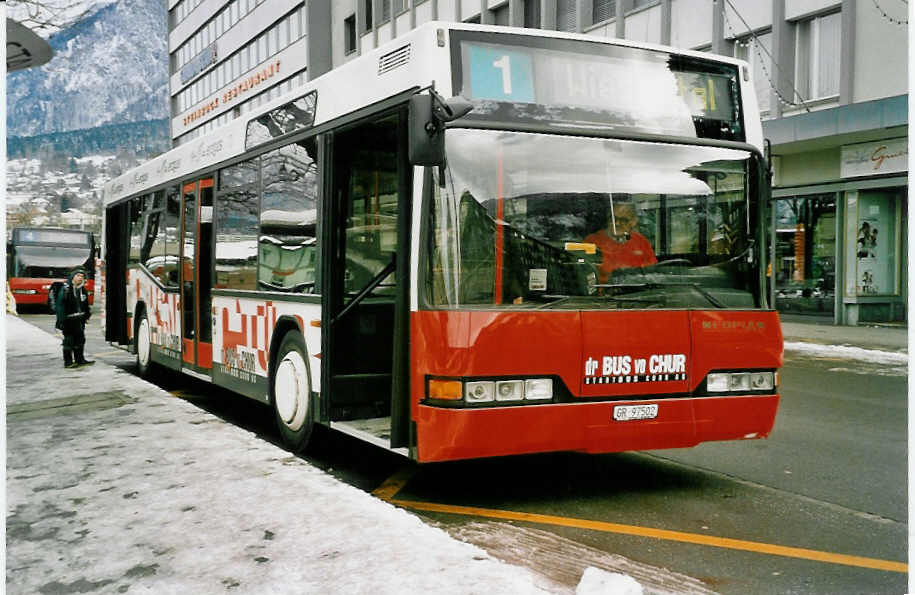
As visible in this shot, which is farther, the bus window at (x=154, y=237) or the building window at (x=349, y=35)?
the building window at (x=349, y=35)

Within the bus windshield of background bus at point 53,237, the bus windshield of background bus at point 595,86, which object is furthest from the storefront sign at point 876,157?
the bus windshield of background bus at point 53,237

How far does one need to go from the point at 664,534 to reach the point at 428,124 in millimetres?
2708

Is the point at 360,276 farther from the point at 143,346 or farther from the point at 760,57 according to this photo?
the point at 760,57

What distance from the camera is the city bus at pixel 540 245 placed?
554cm

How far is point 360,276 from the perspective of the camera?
24.0 ft

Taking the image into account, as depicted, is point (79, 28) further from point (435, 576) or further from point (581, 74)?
point (435, 576)

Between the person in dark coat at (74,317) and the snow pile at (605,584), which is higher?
the person in dark coat at (74,317)

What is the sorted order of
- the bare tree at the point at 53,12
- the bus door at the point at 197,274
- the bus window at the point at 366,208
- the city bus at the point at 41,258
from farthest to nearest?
the city bus at the point at 41,258
the bus door at the point at 197,274
the bare tree at the point at 53,12
the bus window at the point at 366,208

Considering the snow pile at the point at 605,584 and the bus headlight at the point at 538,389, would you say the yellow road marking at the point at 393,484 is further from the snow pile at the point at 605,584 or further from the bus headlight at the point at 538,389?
the snow pile at the point at 605,584

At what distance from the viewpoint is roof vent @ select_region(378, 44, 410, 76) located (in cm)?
600

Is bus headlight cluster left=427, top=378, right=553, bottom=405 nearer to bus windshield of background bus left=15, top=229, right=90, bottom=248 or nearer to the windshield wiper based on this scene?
the windshield wiper

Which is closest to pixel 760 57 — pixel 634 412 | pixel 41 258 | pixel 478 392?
pixel 634 412

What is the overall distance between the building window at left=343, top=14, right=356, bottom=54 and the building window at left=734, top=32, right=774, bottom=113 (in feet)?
76.9

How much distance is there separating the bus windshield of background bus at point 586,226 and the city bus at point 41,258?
109ft
